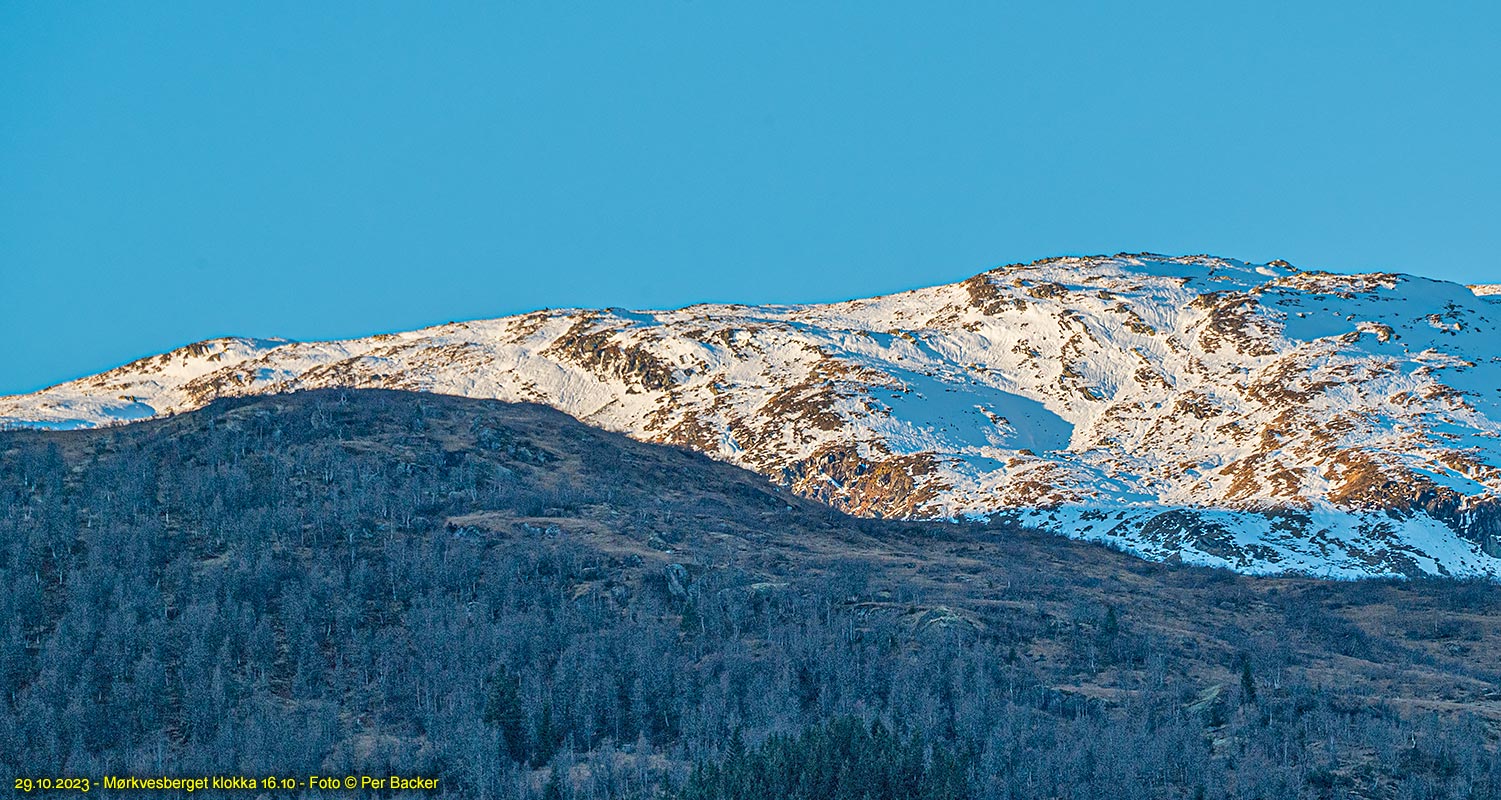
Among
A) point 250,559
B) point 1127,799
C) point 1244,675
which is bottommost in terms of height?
point 1127,799

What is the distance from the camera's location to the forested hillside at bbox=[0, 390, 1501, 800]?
4092 inches

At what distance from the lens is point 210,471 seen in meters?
153

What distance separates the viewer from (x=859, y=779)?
284 feet

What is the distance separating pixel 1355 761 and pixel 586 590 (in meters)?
62.6

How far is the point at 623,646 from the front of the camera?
406 ft

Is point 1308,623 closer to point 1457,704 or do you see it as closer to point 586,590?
point 1457,704

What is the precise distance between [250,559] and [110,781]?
32232 millimetres

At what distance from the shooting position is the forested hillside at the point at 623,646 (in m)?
104

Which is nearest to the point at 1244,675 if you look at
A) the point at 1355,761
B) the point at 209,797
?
the point at 1355,761

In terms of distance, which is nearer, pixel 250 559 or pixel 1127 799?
pixel 1127 799

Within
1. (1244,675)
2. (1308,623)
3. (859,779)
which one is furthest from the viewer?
(1308,623)

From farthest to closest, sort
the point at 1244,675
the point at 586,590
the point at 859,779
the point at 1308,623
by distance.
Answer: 1. the point at 1308,623
2. the point at 586,590
3. the point at 1244,675
4. the point at 859,779

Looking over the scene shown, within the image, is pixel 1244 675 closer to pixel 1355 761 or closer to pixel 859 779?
pixel 1355 761

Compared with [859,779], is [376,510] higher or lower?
higher
